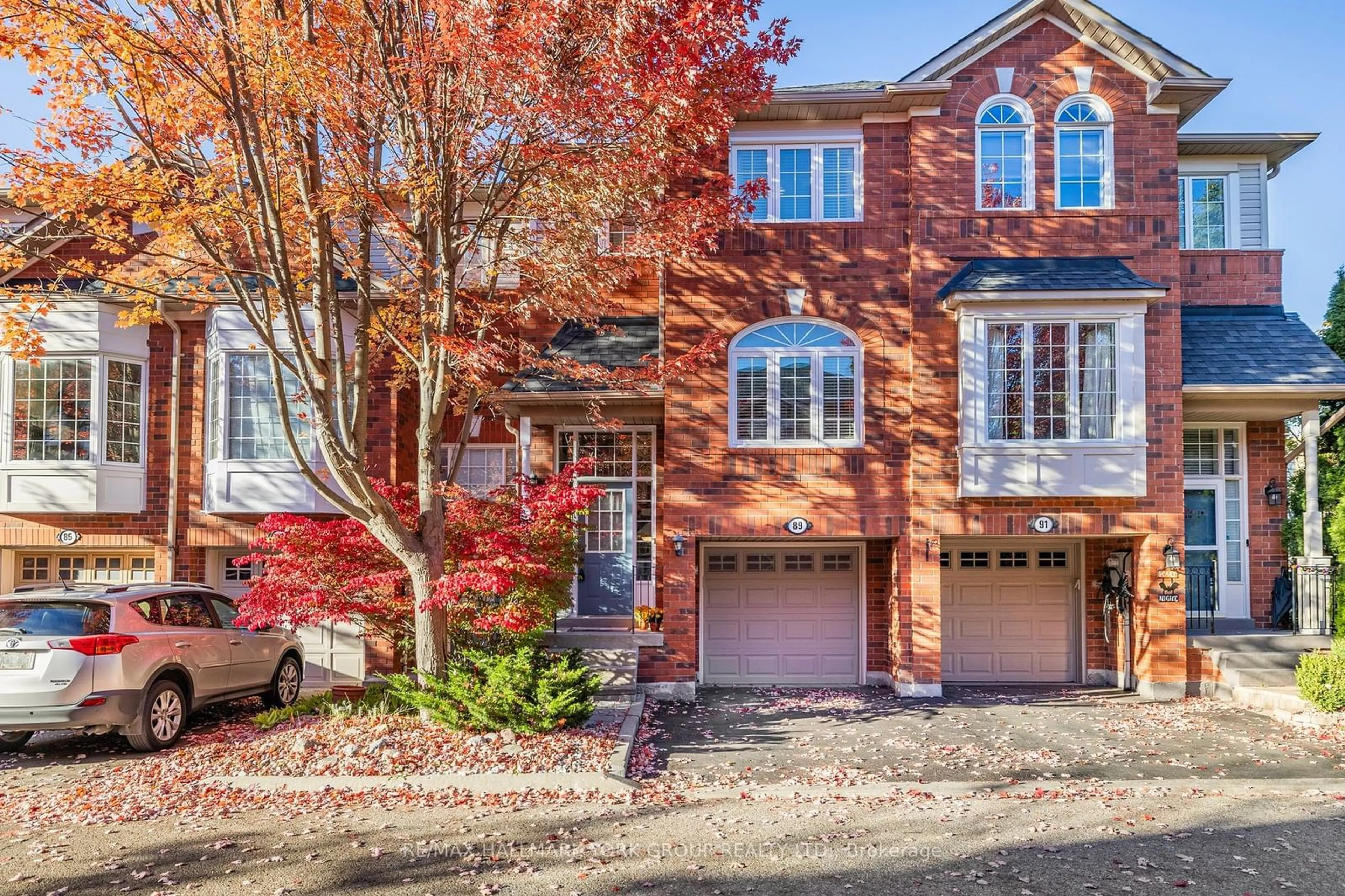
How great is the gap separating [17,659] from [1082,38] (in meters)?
13.9

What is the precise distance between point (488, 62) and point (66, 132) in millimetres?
4076

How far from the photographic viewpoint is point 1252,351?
1213 centimetres

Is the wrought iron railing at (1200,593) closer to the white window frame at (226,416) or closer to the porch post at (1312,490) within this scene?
the porch post at (1312,490)

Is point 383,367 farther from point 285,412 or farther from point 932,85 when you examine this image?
point 932,85

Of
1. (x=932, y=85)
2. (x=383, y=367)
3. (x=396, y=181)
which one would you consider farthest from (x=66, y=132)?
(x=932, y=85)

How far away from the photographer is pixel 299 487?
12766 mm

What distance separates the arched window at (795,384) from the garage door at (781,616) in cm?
195

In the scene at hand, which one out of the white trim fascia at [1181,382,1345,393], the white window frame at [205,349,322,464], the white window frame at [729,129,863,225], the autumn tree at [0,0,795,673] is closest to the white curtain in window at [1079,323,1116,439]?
the white trim fascia at [1181,382,1345,393]

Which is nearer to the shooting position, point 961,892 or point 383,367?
point 961,892

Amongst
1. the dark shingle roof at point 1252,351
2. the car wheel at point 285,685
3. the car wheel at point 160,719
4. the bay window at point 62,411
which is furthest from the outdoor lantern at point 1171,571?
the bay window at point 62,411

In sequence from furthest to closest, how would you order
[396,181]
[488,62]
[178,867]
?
[396,181]
[488,62]
[178,867]

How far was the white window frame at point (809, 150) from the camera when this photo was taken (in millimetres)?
12031

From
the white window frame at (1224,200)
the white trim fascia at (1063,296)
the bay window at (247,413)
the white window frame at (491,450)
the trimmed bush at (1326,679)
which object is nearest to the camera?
the trimmed bush at (1326,679)

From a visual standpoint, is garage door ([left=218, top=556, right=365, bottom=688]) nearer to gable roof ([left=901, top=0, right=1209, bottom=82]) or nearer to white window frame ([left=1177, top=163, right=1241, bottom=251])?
gable roof ([left=901, top=0, right=1209, bottom=82])
